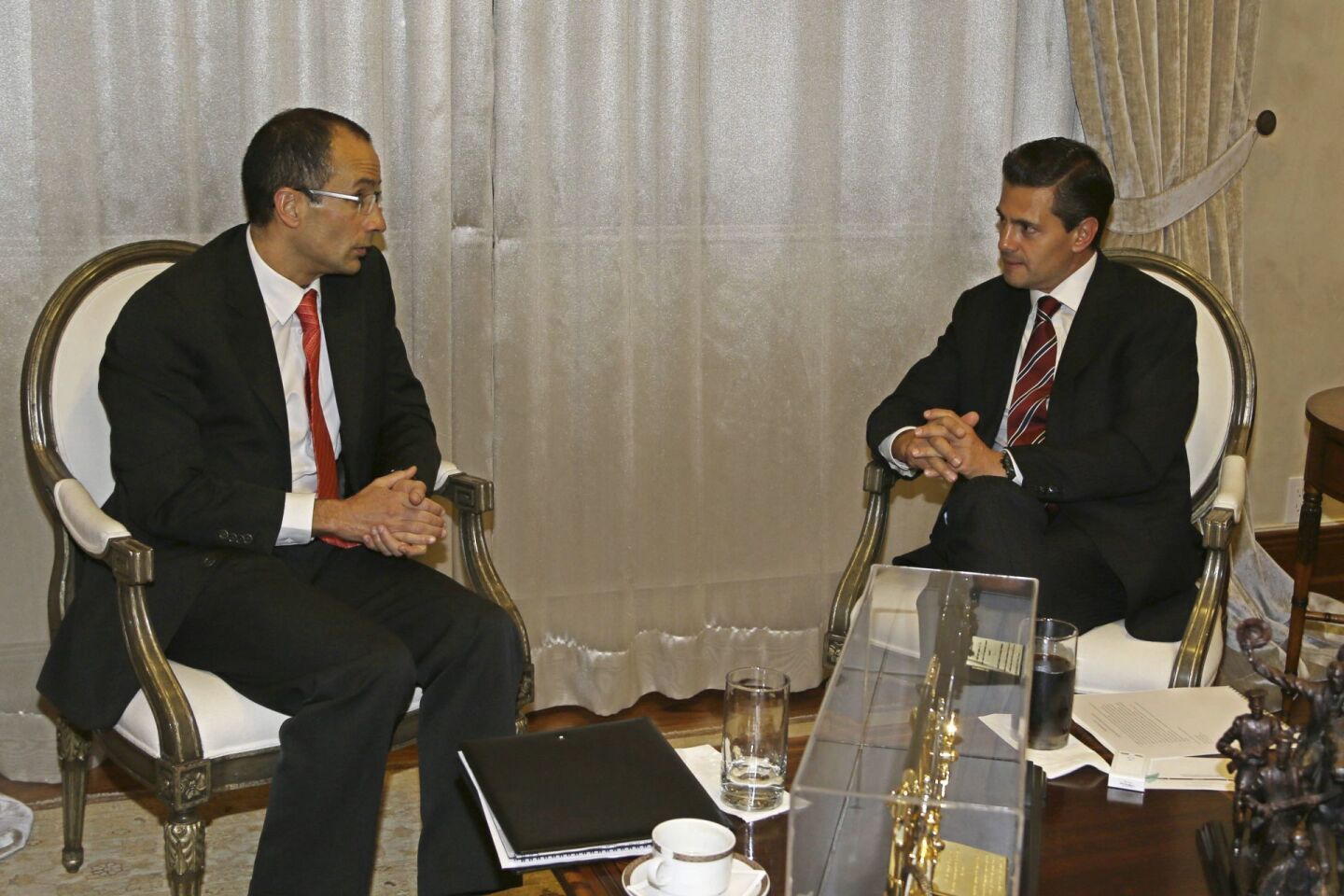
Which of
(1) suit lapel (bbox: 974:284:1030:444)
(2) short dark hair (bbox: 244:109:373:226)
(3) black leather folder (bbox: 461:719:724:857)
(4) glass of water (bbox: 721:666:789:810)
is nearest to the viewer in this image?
(3) black leather folder (bbox: 461:719:724:857)

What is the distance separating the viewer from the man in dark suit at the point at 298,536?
243cm

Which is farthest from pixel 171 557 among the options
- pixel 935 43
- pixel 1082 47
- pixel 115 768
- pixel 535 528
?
pixel 1082 47

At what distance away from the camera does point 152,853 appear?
292cm

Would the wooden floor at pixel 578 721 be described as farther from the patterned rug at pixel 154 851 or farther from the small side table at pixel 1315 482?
the small side table at pixel 1315 482

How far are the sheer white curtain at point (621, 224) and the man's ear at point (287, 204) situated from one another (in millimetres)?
579

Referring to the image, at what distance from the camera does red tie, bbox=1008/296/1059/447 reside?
301 centimetres

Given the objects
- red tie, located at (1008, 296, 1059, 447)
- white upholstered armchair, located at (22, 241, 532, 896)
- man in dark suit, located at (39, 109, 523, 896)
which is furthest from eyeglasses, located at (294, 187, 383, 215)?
red tie, located at (1008, 296, 1059, 447)

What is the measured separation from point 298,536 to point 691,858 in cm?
123

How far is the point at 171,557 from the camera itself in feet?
8.48

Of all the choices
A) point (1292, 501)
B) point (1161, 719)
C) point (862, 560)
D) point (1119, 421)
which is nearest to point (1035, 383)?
point (1119, 421)

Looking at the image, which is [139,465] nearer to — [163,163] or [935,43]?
[163,163]

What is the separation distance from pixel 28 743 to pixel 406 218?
1492 millimetres

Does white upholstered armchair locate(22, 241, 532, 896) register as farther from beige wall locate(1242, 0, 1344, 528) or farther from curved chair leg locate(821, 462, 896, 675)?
beige wall locate(1242, 0, 1344, 528)

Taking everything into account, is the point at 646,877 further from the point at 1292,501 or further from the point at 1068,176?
the point at 1292,501
